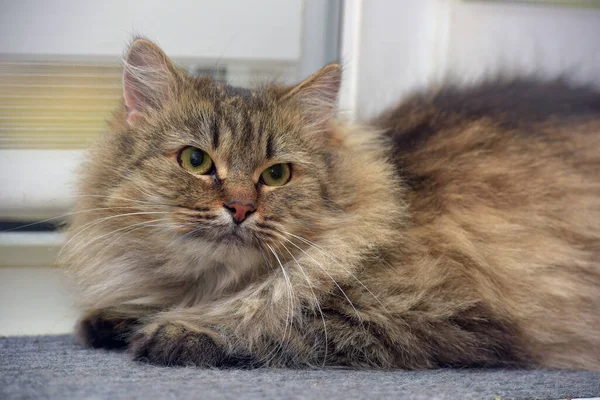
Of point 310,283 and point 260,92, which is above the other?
point 260,92

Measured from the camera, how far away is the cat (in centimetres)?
132

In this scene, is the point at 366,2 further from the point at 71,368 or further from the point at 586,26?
the point at 71,368

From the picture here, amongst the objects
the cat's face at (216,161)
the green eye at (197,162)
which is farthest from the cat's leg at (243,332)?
the green eye at (197,162)

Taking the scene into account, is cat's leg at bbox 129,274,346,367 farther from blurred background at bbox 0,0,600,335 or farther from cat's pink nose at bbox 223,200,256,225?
blurred background at bbox 0,0,600,335

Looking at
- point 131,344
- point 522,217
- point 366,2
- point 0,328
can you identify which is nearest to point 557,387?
point 522,217

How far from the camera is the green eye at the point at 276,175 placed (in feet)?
4.52

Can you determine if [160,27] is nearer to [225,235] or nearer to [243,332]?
[225,235]

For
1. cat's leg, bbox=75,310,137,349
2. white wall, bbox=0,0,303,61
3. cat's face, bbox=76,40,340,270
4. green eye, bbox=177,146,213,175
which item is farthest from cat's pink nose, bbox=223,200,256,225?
white wall, bbox=0,0,303,61

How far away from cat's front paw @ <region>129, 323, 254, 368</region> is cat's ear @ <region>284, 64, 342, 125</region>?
1.92 feet

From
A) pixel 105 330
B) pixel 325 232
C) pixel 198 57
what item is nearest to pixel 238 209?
pixel 325 232

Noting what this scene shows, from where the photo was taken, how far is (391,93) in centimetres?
206

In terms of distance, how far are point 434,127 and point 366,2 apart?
1.68ft

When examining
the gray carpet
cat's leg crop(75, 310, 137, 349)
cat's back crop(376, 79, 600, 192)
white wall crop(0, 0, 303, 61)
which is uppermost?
white wall crop(0, 0, 303, 61)

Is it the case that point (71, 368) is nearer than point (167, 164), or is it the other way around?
point (71, 368)
